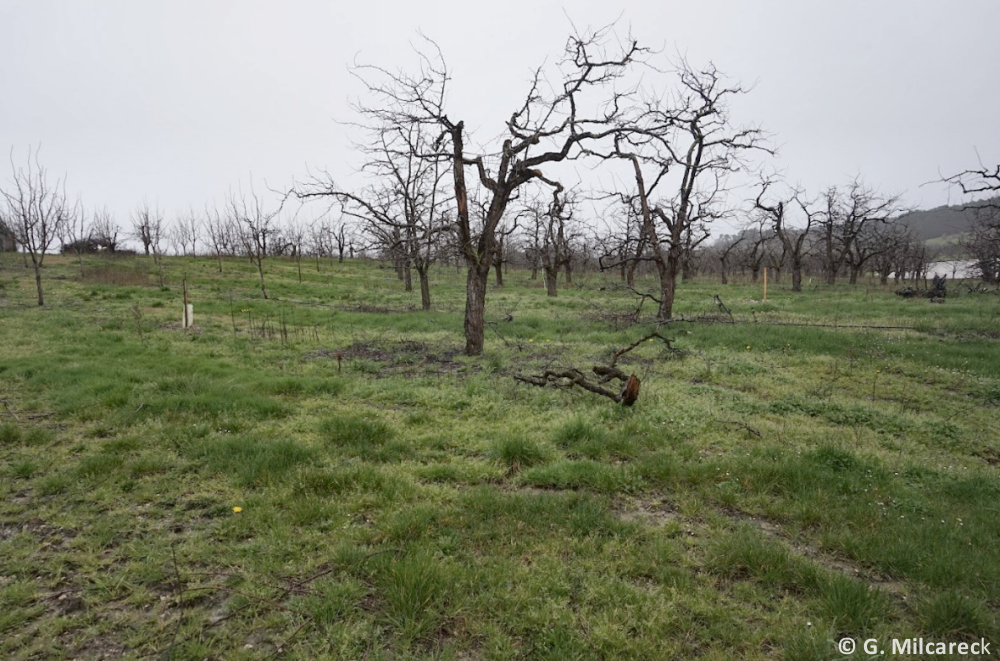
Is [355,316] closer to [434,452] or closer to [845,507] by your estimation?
[434,452]

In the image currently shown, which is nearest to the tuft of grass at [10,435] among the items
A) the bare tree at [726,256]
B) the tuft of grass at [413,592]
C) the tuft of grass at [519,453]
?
the tuft of grass at [413,592]

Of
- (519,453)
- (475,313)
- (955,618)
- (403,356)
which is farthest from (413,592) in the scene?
(475,313)

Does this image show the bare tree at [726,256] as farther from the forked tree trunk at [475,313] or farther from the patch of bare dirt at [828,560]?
the patch of bare dirt at [828,560]

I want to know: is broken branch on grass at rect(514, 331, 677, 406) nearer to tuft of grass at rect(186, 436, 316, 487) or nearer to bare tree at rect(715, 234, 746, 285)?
tuft of grass at rect(186, 436, 316, 487)

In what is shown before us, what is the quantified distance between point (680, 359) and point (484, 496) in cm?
729

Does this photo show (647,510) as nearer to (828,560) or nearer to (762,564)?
(762,564)

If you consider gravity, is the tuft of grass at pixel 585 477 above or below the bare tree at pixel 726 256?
below

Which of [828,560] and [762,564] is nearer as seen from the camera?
[762,564]

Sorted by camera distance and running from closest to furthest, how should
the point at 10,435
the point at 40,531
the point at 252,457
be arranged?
the point at 40,531, the point at 252,457, the point at 10,435

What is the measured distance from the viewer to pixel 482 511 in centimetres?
396

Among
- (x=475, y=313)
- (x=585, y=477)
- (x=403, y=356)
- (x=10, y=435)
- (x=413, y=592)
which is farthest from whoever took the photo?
(x=475, y=313)

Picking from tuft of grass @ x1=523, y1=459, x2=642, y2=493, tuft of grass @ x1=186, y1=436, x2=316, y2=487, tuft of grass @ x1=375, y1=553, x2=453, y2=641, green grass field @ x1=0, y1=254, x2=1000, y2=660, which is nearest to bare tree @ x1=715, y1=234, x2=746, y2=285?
green grass field @ x1=0, y1=254, x2=1000, y2=660

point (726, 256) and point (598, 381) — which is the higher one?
point (726, 256)

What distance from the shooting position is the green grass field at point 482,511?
2736 millimetres
